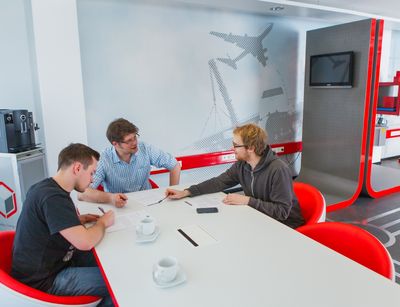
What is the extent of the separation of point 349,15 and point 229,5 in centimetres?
188

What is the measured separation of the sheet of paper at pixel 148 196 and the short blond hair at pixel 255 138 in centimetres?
70

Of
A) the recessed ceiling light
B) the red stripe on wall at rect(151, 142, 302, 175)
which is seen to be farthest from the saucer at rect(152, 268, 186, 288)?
the recessed ceiling light

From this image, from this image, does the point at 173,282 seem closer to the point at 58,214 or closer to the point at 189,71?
the point at 58,214

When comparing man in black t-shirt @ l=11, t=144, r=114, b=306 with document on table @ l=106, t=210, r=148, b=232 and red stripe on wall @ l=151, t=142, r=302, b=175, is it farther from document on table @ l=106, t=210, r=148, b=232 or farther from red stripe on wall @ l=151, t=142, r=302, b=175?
red stripe on wall @ l=151, t=142, r=302, b=175

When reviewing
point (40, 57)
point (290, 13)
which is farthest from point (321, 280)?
point (290, 13)

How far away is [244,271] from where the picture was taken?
1.29 meters

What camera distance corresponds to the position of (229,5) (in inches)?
154

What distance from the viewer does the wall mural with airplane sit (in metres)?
3.50

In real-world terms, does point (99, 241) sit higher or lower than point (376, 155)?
higher

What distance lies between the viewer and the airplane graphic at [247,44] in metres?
4.22

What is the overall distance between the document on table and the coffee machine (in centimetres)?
146

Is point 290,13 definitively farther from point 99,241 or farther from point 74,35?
point 99,241

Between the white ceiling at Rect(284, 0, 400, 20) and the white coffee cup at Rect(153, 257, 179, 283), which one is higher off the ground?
the white ceiling at Rect(284, 0, 400, 20)

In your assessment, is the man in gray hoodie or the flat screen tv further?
the flat screen tv
